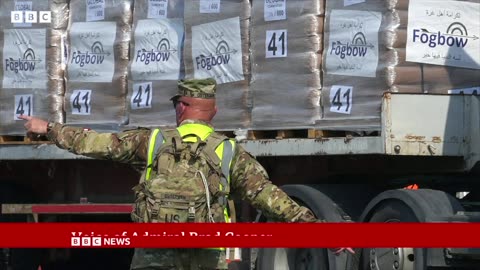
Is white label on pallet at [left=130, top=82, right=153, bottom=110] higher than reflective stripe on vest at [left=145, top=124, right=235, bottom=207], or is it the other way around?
reflective stripe on vest at [left=145, top=124, right=235, bottom=207]

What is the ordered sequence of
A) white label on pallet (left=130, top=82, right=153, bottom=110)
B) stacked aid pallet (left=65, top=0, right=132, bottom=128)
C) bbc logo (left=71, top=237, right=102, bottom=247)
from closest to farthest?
bbc logo (left=71, top=237, right=102, bottom=247) → white label on pallet (left=130, top=82, right=153, bottom=110) → stacked aid pallet (left=65, top=0, right=132, bottom=128)

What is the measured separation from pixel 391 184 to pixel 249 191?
4207 mm

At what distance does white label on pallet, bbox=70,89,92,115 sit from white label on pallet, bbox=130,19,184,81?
2.09 feet

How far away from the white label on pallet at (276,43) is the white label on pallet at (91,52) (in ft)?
6.03

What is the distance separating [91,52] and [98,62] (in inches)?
4.8

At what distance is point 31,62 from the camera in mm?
11766

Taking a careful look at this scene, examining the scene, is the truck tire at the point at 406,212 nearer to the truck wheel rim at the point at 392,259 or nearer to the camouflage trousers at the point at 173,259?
the truck wheel rim at the point at 392,259

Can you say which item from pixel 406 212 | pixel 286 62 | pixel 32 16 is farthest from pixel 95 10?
pixel 406 212

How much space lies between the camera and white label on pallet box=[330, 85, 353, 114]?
9.34m

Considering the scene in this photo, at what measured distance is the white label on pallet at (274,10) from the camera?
9.75 m

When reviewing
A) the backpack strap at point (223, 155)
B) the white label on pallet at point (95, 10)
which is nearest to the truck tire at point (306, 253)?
the white label on pallet at point (95, 10)

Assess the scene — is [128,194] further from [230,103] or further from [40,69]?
[230,103]

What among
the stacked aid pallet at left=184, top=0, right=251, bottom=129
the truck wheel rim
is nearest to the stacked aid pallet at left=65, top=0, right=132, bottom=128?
the stacked aid pallet at left=184, top=0, right=251, bottom=129

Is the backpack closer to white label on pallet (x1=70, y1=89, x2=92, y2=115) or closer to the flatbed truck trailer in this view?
the flatbed truck trailer
